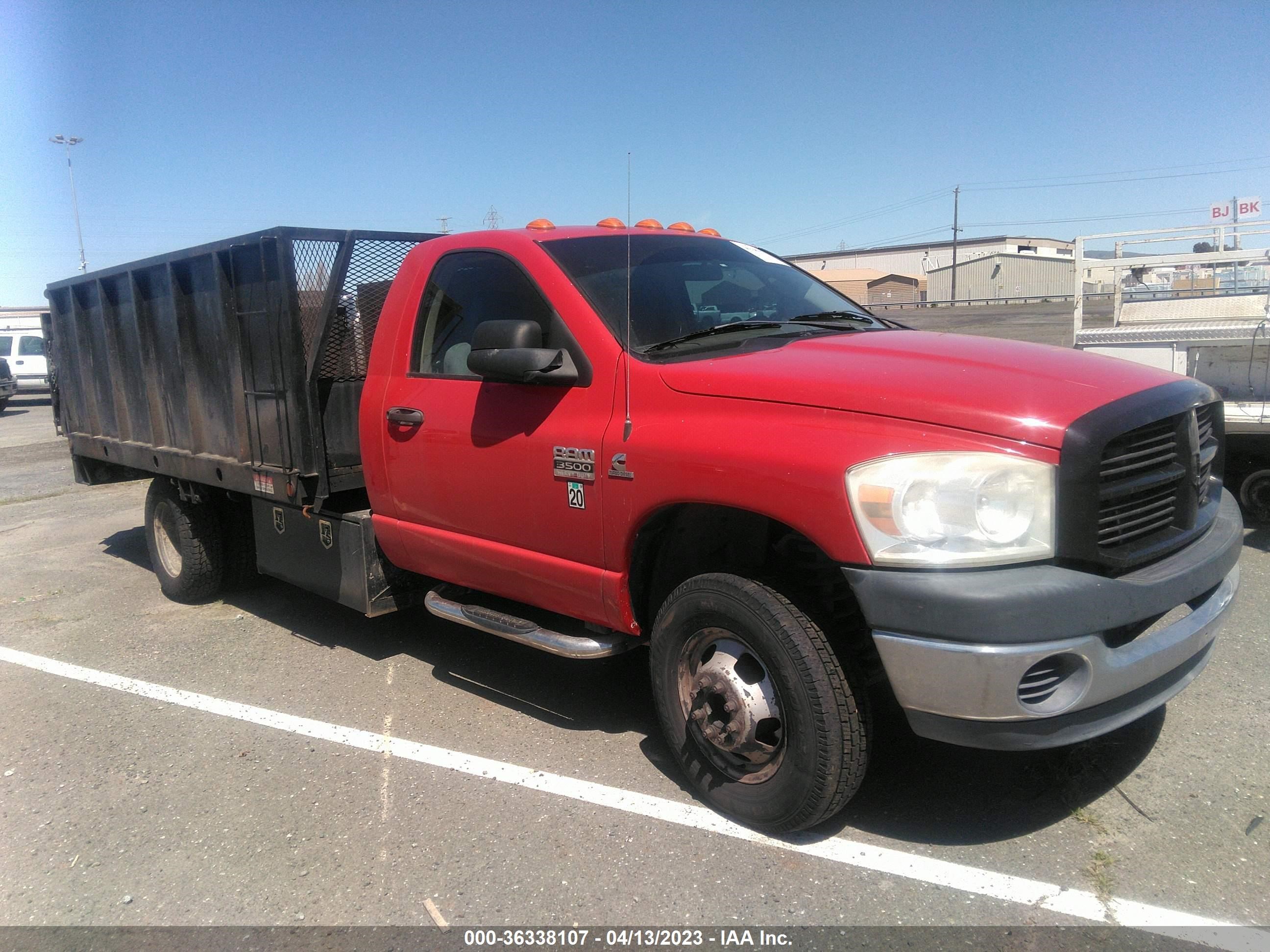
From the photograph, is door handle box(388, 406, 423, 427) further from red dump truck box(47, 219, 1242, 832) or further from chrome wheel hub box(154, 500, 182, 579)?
chrome wheel hub box(154, 500, 182, 579)

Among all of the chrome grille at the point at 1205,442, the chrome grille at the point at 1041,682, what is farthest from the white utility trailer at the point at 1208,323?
the chrome grille at the point at 1041,682

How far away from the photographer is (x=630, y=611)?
11.4ft

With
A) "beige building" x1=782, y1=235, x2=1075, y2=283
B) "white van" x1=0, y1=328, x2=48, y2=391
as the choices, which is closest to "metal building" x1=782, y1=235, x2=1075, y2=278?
"beige building" x1=782, y1=235, x2=1075, y2=283

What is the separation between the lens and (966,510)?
100 inches

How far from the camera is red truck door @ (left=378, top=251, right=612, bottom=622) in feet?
11.5

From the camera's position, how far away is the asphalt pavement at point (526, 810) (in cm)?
283

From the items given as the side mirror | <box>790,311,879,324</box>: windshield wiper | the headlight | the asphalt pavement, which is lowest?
the asphalt pavement

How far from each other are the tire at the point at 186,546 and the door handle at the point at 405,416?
96.9 inches

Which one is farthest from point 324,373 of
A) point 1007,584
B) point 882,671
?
point 1007,584

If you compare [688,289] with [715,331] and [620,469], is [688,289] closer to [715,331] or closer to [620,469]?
[715,331]

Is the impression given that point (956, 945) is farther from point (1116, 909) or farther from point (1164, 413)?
point (1164, 413)

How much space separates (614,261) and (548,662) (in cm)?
222

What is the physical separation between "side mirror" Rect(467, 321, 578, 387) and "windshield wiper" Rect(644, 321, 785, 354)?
1.12 feet

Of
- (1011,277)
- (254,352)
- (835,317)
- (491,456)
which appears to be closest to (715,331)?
(835,317)
